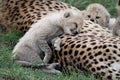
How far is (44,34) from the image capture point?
20.6ft

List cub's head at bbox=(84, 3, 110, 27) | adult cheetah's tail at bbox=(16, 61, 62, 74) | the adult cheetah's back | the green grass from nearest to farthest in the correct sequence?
the green grass < adult cheetah's tail at bbox=(16, 61, 62, 74) < the adult cheetah's back < cub's head at bbox=(84, 3, 110, 27)

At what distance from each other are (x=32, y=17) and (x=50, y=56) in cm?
91

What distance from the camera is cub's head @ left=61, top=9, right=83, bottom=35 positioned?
631 cm

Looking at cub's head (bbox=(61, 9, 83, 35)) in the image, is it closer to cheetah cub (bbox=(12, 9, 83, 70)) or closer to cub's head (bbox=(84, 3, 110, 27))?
cheetah cub (bbox=(12, 9, 83, 70))

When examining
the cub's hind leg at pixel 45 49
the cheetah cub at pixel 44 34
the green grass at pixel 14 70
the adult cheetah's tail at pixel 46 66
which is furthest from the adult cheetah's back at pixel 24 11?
the adult cheetah's tail at pixel 46 66

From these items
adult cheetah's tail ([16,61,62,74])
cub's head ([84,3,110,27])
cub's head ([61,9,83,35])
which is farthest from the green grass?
cub's head ([84,3,110,27])

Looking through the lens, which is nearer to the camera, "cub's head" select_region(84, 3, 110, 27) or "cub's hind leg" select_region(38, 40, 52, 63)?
"cub's hind leg" select_region(38, 40, 52, 63)

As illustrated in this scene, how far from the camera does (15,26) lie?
7.18 metres

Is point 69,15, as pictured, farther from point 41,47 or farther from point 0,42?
point 0,42

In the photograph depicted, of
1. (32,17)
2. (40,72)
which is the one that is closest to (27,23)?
(32,17)

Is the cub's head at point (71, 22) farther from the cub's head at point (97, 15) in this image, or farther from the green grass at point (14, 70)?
the cub's head at point (97, 15)

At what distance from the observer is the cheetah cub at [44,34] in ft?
20.5

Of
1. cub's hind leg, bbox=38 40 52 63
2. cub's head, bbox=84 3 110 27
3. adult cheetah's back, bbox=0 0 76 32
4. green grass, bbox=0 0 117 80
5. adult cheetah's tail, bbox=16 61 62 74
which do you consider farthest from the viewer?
cub's head, bbox=84 3 110 27

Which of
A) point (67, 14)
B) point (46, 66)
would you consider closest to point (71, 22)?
point (67, 14)
